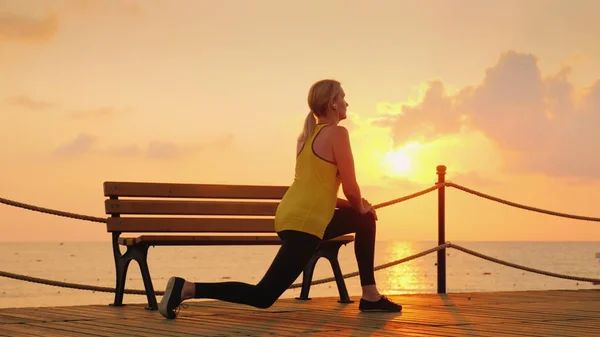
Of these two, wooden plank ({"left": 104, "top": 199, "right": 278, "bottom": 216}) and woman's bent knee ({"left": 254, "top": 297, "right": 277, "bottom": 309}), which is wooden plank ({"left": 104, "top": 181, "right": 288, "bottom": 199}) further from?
woman's bent knee ({"left": 254, "top": 297, "right": 277, "bottom": 309})

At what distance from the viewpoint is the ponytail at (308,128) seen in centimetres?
734

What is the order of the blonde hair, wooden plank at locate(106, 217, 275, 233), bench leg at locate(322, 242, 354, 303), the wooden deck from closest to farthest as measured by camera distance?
1. the wooden deck
2. the blonde hair
3. wooden plank at locate(106, 217, 275, 233)
4. bench leg at locate(322, 242, 354, 303)

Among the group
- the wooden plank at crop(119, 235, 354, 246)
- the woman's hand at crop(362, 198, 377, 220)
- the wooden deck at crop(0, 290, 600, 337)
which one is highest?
the woman's hand at crop(362, 198, 377, 220)

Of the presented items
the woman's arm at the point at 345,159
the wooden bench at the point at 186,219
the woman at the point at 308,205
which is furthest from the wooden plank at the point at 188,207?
the woman's arm at the point at 345,159

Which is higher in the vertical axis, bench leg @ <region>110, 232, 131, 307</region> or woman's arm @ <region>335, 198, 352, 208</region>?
woman's arm @ <region>335, 198, 352, 208</region>

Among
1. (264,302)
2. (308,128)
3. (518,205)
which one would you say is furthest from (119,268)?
(518,205)

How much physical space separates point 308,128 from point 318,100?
0.69 ft

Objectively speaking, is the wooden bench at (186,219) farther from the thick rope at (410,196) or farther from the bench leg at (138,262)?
the thick rope at (410,196)

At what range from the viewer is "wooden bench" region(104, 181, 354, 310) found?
8.17m

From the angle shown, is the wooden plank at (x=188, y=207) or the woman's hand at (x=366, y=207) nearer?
the woman's hand at (x=366, y=207)

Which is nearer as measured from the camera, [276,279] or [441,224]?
[276,279]

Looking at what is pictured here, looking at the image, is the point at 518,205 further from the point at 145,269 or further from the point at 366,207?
the point at 145,269

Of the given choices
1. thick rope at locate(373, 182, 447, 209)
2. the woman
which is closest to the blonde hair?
the woman

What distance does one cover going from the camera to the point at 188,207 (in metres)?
8.59
